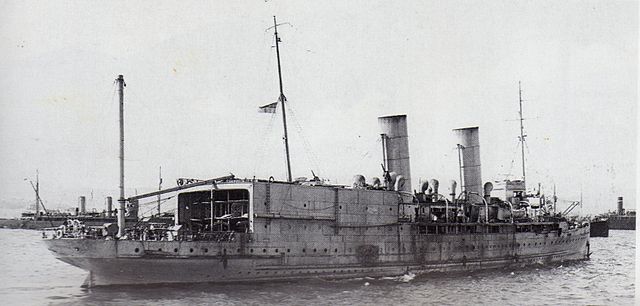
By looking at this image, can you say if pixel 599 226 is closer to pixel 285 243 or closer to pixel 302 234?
pixel 302 234

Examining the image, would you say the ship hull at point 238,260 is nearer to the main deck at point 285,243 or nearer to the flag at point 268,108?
the main deck at point 285,243

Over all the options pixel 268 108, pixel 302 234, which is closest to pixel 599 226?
pixel 302 234

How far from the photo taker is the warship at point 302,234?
49.3 ft

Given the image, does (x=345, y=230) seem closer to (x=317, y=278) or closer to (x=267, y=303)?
(x=317, y=278)

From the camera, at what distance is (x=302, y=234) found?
56.3 feet

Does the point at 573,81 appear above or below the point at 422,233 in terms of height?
above

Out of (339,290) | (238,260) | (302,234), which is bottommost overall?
(339,290)

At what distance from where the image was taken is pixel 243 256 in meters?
16.0

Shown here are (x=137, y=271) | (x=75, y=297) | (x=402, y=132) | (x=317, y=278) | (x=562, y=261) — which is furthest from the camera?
(x=562, y=261)

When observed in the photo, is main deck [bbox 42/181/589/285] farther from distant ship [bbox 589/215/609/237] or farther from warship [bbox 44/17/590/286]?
distant ship [bbox 589/215/609/237]

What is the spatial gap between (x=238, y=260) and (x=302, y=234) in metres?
2.01

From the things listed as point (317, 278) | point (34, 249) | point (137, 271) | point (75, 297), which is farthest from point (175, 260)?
point (34, 249)

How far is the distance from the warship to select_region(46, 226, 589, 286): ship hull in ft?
0.08

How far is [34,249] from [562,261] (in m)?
20.6
